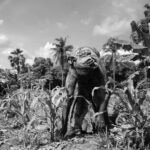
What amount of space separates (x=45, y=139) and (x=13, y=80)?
19.5ft

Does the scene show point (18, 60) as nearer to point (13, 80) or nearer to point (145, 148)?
point (13, 80)

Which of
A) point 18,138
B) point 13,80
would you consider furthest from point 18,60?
point 18,138

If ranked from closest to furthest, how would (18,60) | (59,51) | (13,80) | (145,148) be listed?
Result: (145,148)
(13,80)
(59,51)
(18,60)

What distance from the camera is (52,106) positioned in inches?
149

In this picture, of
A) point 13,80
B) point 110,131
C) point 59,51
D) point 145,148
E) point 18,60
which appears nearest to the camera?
point 145,148

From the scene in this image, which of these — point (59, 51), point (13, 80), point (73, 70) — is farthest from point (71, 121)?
point (59, 51)

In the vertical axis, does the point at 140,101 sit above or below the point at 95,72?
below

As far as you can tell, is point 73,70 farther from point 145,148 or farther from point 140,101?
point 145,148

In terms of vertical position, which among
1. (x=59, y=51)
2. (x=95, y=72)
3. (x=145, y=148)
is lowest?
(x=145, y=148)

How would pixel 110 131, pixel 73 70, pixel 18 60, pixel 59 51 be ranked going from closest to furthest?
1. pixel 110 131
2. pixel 73 70
3. pixel 59 51
4. pixel 18 60

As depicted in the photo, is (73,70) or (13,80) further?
(13,80)

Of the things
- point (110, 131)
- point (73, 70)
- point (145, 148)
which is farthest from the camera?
point (73, 70)

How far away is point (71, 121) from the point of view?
4105 mm

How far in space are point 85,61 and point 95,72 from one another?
246 mm
